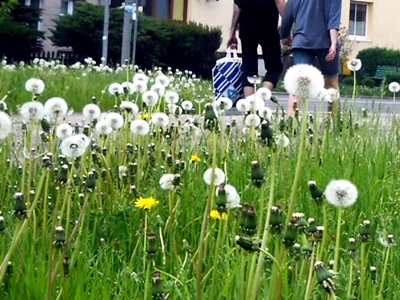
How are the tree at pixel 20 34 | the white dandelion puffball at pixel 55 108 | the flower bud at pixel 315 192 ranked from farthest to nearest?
1. the tree at pixel 20 34
2. the white dandelion puffball at pixel 55 108
3. the flower bud at pixel 315 192

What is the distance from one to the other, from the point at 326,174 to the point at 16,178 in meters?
1.30

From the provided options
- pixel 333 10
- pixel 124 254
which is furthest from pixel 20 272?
pixel 333 10

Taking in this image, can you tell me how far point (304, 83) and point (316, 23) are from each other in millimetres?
5486

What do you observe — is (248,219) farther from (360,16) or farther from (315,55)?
(360,16)

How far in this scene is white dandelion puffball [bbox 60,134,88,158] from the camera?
2273mm

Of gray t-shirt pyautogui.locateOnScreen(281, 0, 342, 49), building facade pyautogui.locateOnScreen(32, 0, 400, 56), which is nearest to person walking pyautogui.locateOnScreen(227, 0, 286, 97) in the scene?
gray t-shirt pyautogui.locateOnScreen(281, 0, 342, 49)

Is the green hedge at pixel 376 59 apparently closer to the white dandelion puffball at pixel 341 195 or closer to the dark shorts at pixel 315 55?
the dark shorts at pixel 315 55

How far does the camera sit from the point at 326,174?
3.71m

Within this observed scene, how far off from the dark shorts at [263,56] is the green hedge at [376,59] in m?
28.8

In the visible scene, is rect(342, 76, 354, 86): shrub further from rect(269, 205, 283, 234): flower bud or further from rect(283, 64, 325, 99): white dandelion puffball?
rect(269, 205, 283, 234): flower bud

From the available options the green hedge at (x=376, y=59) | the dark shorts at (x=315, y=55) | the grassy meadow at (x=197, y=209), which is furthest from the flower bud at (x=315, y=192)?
the green hedge at (x=376, y=59)

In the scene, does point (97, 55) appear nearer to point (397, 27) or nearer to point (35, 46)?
point (35, 46)

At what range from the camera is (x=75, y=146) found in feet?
7.46

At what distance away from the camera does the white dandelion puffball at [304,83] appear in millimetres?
1894
